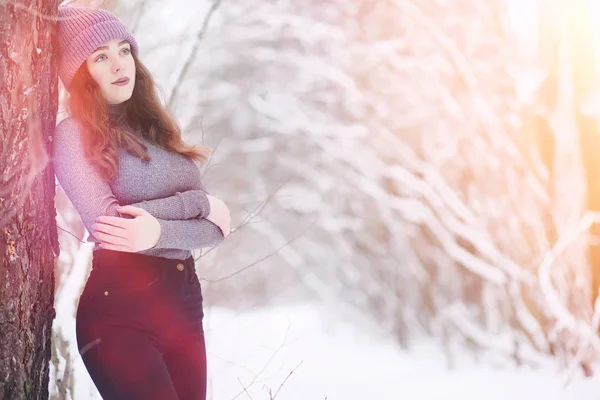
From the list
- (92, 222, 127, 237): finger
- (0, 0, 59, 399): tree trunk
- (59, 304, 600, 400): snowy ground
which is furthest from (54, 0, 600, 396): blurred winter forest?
(92, 222, 127, 237): finger

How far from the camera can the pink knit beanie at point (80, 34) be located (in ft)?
5.06

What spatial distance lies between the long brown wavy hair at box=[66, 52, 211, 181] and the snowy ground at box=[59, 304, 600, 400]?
2045mm

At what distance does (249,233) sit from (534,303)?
4.18 meters

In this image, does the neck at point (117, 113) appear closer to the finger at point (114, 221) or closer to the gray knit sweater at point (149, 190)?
the gray knit sweater at point (149, 190)

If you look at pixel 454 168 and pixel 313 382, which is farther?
pixel 454 168

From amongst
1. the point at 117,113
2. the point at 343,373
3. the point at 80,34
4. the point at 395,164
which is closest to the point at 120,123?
the point at 117,113

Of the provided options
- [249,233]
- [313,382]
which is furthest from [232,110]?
[313,382]

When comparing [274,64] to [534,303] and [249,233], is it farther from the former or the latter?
[534,303]

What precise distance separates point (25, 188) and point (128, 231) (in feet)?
1.01

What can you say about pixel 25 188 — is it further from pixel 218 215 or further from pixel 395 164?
pixel 395 164

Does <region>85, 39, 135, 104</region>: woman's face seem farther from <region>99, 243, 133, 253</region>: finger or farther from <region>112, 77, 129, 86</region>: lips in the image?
<region>99, 243, 133, 253</region>: finger

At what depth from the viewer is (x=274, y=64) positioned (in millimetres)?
6859

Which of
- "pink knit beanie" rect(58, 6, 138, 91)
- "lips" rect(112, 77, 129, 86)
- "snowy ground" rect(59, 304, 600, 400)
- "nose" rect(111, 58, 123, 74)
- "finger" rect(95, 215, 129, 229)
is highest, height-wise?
"pink knit beanie" rect(58, 6, 138, 91)

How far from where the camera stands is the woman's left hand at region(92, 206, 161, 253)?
54.7 inches
